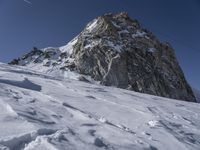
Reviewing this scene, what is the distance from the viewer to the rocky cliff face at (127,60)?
75312mm

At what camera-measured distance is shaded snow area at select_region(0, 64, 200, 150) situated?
3992 mm

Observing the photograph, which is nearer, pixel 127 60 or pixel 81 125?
pixel 81 125

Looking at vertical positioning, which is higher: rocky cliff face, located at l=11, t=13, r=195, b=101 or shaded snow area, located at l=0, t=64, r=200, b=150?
rocky cliff face, located at l=11, t=13, r=195, b=101

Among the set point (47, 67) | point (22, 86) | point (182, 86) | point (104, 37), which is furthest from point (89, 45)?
point (22, 86)

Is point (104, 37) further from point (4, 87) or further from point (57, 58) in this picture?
point (4, 87)

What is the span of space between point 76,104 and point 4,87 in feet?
6.15

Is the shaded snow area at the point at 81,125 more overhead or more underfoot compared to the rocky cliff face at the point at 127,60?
more underfoot

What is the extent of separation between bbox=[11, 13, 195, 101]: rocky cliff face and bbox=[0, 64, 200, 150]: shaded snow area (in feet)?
214

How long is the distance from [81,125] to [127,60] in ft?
248

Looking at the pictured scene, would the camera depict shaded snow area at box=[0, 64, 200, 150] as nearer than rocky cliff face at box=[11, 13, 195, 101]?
Yes

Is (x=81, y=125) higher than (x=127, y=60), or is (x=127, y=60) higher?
(x=127, y=60)

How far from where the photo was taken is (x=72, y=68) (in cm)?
8488

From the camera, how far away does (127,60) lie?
263 ft

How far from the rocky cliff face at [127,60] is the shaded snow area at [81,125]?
65.2 m
